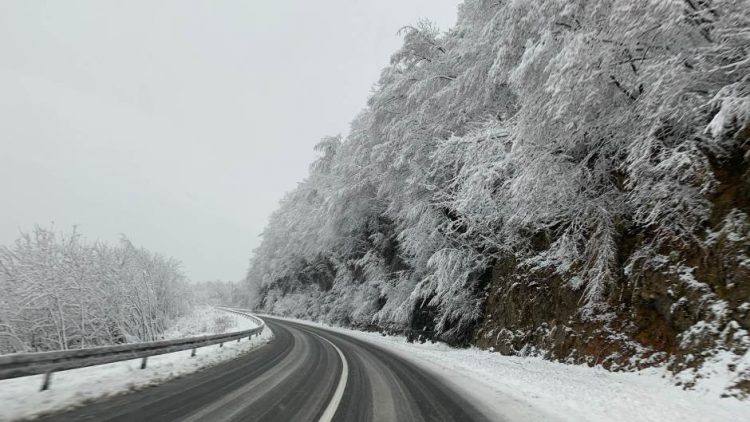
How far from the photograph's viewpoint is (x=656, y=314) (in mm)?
8594

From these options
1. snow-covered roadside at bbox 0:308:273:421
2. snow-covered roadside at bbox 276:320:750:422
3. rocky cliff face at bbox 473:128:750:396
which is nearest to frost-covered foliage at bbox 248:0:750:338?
rocky cliff face at bbox 473:128:750:396

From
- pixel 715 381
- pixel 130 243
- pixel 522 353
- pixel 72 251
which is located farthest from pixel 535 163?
pixel 130 243

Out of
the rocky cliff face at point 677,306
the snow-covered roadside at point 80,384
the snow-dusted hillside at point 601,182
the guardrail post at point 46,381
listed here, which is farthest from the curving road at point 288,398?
the snow-dusted hillside at point 601,182

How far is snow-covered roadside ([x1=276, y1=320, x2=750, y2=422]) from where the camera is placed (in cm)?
573

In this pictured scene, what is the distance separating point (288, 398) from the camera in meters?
6.45

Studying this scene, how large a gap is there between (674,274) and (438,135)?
37.0 ft

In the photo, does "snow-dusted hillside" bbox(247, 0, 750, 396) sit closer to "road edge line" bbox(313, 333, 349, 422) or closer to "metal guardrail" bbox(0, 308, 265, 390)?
"road edge line" bbox(313, 333, 349, 422)

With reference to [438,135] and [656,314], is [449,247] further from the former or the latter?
[656,314]

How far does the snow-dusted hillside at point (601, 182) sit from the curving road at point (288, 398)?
4473mm

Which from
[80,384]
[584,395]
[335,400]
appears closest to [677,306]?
[584,395]

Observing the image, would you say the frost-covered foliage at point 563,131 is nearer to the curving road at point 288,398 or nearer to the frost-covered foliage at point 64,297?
the curving road at point 288,398

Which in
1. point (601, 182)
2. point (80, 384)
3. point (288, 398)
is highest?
point (601, 182)

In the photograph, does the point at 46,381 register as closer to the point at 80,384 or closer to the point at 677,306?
the point at 80,384

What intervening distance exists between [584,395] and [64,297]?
2274 cm
